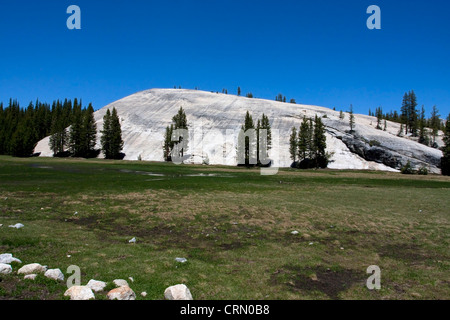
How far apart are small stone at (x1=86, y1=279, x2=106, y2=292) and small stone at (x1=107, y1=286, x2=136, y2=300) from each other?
679 mm

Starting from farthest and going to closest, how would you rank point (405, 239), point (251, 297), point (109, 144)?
1. point (109, 144)
2. point (405, 239)
3. point (251, 297)

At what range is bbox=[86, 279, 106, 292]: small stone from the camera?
26.1 ft

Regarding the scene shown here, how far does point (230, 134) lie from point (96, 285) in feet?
350

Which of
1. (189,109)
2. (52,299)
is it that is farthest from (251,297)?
(189,109)

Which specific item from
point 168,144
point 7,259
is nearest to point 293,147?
point 168,144

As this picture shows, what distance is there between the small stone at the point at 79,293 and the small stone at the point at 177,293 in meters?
2.02

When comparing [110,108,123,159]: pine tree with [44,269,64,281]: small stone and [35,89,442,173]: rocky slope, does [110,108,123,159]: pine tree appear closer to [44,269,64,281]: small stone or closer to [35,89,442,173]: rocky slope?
[35,89,442,173]: rocky slope

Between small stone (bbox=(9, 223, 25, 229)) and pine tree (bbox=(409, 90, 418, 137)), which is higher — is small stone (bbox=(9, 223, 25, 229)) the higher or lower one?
the lower one

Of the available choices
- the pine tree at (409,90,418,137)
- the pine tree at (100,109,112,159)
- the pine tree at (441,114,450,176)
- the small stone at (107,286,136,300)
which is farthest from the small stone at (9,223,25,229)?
the pine tree at (409,90,418,137)

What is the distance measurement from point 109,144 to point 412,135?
436ft

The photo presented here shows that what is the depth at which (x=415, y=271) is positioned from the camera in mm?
11141

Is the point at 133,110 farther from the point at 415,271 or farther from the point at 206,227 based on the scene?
the point at 415,271

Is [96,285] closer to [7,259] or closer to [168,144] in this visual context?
[7,259]

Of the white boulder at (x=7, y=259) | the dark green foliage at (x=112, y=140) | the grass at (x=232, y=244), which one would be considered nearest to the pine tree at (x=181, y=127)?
the dark green foliage at (x=112, y=140)
